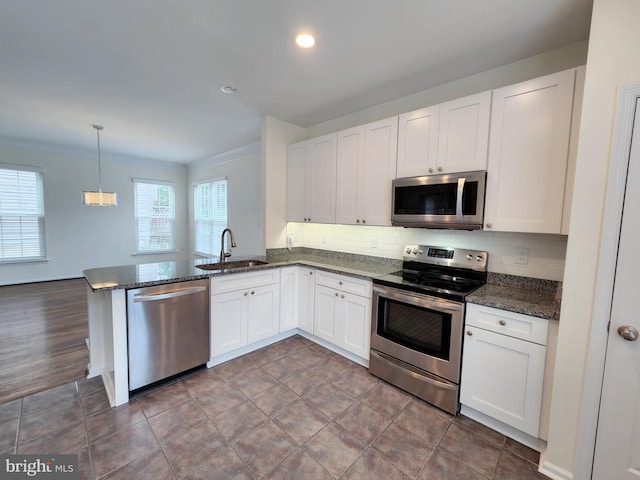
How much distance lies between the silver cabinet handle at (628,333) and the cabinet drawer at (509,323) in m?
0.31

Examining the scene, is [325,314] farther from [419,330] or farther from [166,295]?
[166,295]

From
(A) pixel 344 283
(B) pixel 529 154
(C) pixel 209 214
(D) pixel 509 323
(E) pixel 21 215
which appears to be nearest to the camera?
(D) pixel 509 323

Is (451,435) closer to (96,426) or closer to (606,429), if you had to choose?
(606,429)

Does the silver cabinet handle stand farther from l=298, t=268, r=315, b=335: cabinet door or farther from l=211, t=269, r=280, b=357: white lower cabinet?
l=211, t=269, r=280, b=357: white lower cabinet

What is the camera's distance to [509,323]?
1.76m

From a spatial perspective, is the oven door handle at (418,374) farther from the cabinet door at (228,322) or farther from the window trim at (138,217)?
the window trim at (138,217)

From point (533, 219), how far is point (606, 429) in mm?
1210

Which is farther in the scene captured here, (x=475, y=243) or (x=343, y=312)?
(x=343, y=312)

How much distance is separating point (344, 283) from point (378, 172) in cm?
115

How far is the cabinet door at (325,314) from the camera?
2.87 m

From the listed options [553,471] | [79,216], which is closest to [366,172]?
[553,471]

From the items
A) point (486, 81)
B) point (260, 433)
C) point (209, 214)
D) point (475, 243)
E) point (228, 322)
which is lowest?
point (260, 433)

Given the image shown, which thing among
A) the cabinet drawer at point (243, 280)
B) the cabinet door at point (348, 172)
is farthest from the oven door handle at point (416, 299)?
the cabinet drawer at point (243, 280)

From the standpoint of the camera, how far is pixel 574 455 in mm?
1493
